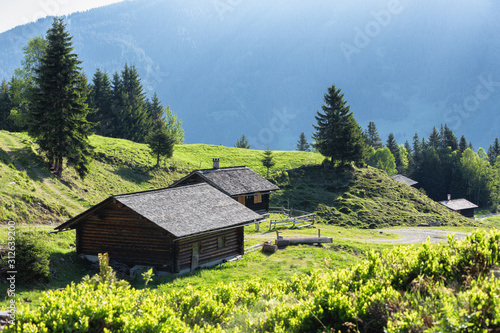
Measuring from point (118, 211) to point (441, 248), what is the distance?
66.9 feet

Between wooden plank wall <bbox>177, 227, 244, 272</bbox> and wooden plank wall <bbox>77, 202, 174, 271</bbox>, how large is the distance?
3.40ft

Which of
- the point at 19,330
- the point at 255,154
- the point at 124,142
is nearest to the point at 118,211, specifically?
the point at 19,330

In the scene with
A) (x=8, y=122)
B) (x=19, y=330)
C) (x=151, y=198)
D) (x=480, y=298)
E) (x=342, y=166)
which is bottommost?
(x=19, y=330)

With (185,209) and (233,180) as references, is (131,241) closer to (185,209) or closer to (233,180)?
(185,209)

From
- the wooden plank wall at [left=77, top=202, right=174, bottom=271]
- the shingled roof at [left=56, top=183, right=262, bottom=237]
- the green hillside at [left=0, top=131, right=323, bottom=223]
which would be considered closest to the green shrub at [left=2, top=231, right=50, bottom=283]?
the shingled roof at [left=56, top=183, right=262, bottom=237]

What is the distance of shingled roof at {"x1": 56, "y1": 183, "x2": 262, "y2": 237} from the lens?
83.6 ft

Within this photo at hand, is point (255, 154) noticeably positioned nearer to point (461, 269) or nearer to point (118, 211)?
point (118, 211)

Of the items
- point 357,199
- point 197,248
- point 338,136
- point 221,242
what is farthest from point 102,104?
point 197,248

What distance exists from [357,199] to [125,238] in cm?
4642

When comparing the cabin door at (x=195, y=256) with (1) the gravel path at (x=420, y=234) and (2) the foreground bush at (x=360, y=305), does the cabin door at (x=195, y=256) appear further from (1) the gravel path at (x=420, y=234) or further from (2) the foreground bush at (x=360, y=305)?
(1) the gravel path at (x=420, y=234)

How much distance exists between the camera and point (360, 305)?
31.9 ft

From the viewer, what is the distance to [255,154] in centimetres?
9006

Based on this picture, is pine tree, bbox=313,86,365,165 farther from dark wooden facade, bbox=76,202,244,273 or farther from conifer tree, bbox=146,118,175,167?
dark wooden facade, bbox=76,202,244,273

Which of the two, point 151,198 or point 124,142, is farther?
point 124,142
